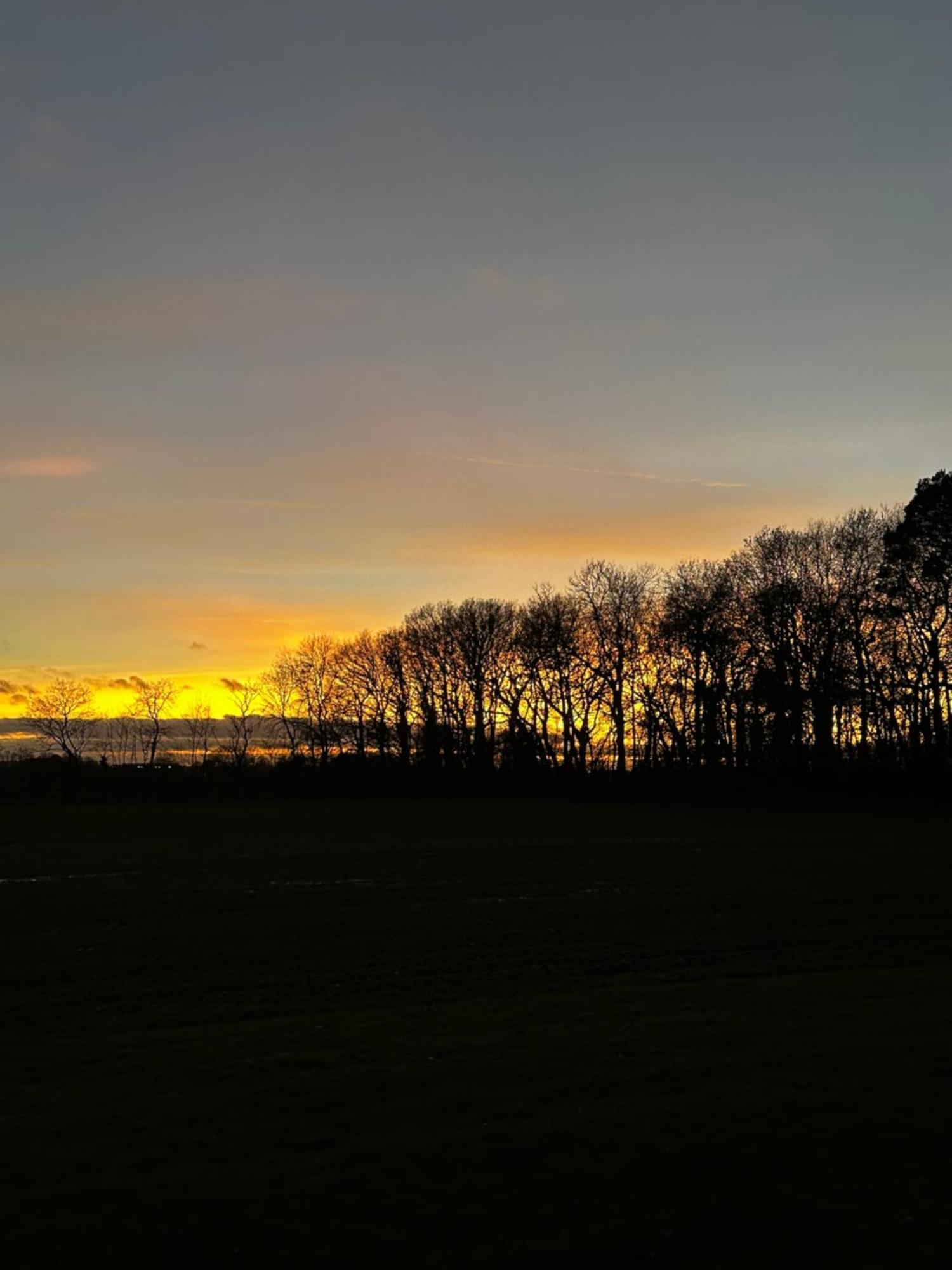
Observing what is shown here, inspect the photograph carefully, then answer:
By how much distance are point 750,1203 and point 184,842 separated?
52049 millimetres

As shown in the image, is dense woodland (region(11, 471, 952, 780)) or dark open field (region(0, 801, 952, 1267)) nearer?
dark open field (region(0, 801, 952, 1267))

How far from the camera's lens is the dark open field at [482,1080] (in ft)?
24.8

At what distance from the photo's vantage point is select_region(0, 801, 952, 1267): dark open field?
24.8ft

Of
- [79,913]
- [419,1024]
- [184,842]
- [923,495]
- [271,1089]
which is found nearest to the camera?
[271,1089]

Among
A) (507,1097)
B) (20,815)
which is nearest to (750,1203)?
(507,1097)

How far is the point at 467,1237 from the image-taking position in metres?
7.42

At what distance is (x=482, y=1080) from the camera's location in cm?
1145

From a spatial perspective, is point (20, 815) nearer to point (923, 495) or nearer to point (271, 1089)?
point (923, 495)

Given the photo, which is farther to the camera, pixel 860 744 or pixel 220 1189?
pixel 860 744

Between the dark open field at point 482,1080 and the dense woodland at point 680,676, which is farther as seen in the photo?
the dense woodland at point 680,676

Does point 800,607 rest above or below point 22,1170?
above

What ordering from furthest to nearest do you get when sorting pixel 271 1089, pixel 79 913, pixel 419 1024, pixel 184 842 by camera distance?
pixel 184 842, pixel 79 913, pixel 419 1024, pixel 271 1089

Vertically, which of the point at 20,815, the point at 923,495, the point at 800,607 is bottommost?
the point at 20,815

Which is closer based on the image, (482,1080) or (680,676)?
(482,1080)
